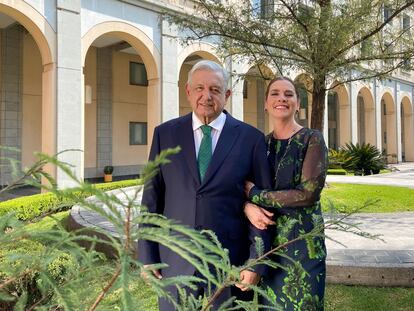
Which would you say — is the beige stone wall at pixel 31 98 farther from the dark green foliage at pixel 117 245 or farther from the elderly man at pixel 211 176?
the dark green foliage at pixel 117 245

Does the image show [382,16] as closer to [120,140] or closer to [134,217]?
[134,217]

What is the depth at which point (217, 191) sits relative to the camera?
238 centimetres

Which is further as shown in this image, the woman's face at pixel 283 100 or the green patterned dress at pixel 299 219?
the woman's face at pixel 283 100

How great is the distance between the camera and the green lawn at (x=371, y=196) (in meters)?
10.0

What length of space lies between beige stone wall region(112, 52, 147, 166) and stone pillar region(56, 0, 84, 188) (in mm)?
6865

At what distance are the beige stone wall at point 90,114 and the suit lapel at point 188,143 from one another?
1761cm

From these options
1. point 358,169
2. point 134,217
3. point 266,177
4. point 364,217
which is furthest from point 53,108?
→ point 358,169

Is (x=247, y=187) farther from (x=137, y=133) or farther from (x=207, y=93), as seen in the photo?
(x=137, y=133)

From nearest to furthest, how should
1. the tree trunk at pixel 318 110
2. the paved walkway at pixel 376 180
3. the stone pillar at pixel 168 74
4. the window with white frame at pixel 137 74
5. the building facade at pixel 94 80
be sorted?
the tree trunk at pixel 318 110, the building facade at pixel 94 80, the paved walkway at pixel 376 180, the stone pillar at pixel 168 74, the window with white frame at pixel 137 74

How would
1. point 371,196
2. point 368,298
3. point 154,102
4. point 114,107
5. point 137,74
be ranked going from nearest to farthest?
point 368,298
point 371,196
point 154,102
point 114,107
point 137,74

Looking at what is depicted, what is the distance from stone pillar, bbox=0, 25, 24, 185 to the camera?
16.3m

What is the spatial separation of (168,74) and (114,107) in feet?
17.4

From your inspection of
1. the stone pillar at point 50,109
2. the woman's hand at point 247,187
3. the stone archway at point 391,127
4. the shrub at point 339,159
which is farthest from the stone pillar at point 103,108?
the stone archway at point 391,127

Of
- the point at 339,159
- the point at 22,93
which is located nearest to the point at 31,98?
the point at 22,93
